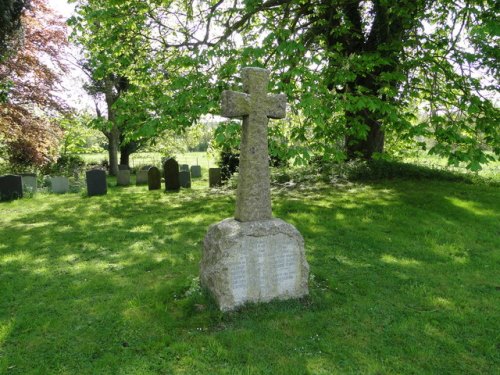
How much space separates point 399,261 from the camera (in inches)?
295

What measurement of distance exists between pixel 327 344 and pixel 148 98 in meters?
9.13

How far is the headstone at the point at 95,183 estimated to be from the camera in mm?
→ 16734

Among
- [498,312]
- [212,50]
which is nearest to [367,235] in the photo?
[498,312]

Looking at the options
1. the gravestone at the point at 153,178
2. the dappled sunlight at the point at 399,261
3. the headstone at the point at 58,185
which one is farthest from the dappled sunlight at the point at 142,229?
the headstone at the point at 58,185

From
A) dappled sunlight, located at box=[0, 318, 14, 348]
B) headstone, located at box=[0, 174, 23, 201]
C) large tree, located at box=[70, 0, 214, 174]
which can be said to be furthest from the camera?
headstone, located at box=[0, 174, 23, 201]

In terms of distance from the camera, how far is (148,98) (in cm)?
1154

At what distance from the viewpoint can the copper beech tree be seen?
19.1 m

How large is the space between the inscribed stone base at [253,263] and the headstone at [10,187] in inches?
541

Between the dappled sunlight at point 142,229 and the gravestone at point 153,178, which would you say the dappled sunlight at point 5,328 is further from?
the gravestone at point 153,178

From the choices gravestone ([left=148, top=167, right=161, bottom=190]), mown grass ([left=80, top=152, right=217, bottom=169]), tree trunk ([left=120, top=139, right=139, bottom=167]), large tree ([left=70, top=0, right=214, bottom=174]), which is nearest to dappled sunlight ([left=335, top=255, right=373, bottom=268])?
large tree ([left=70, top=0, right=214, bottom=174])

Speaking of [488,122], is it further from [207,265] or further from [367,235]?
[207,265]

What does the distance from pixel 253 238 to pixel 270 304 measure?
3.25 feet

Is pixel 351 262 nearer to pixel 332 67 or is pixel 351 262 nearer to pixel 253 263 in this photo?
pixel 253 263

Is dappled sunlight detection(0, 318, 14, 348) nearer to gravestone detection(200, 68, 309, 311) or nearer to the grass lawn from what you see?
the grass lawn
